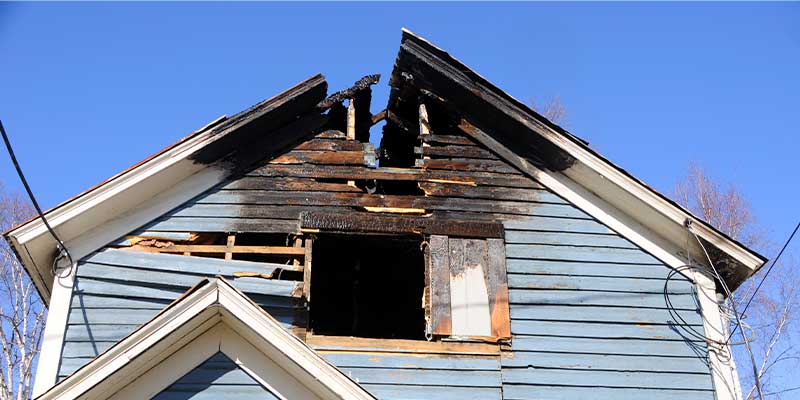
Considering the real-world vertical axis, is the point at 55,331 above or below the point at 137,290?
below

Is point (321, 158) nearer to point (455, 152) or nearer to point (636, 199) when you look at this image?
point (455, 152)

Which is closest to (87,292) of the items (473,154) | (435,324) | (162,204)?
(162,204)

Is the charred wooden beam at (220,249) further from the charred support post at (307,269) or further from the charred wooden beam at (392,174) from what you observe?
the charred wooden beam at (392,174)

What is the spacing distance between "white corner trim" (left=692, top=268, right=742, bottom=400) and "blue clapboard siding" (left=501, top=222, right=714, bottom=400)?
8 centimetres

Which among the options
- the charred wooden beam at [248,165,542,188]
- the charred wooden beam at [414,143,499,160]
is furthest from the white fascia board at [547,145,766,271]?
the charred wooden beam at [414,143,499,160]

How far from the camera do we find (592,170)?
34.0ft

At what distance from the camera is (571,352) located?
9430 millimetres

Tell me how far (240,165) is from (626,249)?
A: 4391 millimetres

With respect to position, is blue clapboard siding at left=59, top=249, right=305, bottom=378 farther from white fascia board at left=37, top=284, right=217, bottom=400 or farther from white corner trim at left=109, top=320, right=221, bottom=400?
white fascia board at left=37, top=284, right=217, bottom=400

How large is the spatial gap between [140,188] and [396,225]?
9.03 ft

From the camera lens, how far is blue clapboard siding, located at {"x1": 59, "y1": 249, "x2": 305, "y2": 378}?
9133mm

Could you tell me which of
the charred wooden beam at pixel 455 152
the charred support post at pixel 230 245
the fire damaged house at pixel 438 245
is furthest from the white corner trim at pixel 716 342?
the charred support post at pixel 230 245

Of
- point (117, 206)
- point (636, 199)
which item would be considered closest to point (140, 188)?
point (117, 206)

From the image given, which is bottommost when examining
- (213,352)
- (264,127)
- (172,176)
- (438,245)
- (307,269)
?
(213,352)
